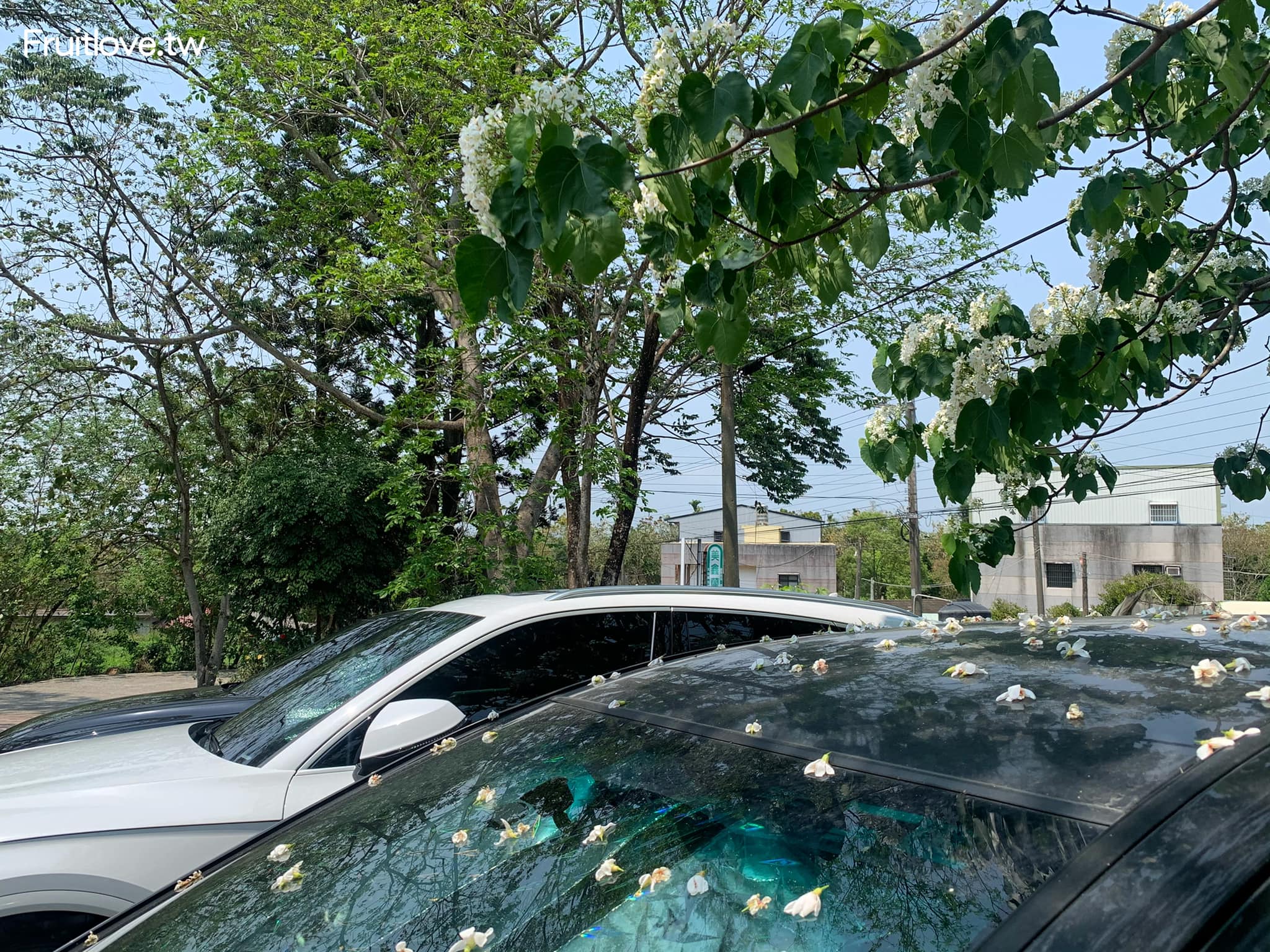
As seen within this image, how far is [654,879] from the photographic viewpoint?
1.37 meters

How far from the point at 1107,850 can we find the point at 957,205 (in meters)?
2.51

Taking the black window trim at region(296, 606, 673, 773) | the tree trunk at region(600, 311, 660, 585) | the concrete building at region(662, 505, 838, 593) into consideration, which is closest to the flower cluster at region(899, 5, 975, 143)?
the black window trim at region(296, 606, 673, 773)

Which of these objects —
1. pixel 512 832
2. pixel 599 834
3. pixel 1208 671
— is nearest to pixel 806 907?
pixel 599 834

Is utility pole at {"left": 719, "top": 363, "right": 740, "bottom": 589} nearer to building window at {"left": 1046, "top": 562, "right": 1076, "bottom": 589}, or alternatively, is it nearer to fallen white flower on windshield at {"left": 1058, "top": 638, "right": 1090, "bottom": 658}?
fallen white flower on windshield at {"left": 1058, "top": 638, "right": 1090, "bottom": 658}

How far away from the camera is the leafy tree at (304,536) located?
1466cm

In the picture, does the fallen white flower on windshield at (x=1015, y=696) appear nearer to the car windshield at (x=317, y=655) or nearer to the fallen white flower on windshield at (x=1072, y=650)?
the fallen white flower on windshield at (x=1072, y=650)

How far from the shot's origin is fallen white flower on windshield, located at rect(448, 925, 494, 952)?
52.9 inches

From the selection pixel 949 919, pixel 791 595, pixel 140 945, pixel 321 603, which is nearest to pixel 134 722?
pixel 791 595

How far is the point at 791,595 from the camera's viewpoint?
4.57 m

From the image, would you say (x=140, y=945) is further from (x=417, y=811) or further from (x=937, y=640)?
(x=937, y=640)

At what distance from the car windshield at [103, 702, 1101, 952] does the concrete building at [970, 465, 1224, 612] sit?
3689 cm

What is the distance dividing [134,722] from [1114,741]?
17.4 ft

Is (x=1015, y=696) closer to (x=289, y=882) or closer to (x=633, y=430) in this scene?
(x=289, y=882)

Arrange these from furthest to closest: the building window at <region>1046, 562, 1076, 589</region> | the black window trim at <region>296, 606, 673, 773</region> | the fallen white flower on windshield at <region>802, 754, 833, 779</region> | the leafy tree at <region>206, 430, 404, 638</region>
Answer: the building window at <region>1046, 562, 1076, 589</region> → the leafy tree at <region>206, 430, 404, 638</region> → the black window trim at <region>296, 606, 673, 773</region> → the fallen white flower on windshield at <region>802, 754, 833, 779</region>
